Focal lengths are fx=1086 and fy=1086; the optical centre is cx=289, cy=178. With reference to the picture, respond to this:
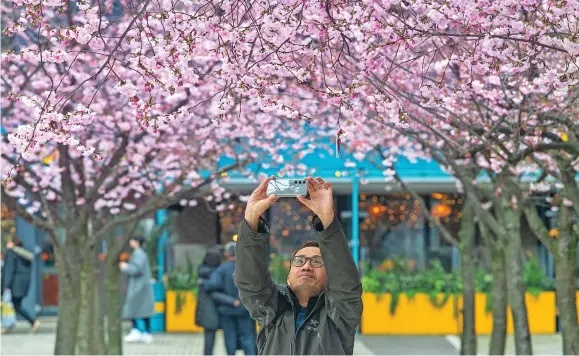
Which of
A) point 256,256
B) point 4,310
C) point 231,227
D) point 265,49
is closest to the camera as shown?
point 256,256

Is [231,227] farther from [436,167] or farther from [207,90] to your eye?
[207,90]

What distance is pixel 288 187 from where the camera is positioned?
4.62 metres

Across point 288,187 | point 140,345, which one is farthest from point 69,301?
point 288,187

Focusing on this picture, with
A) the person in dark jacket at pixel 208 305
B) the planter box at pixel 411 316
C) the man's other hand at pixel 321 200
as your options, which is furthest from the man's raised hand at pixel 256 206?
the planter box at pixel 411 316

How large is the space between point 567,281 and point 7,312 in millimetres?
11152

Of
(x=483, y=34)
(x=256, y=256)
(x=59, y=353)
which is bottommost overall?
(x=59, y=353)

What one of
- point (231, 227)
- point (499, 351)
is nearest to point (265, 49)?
point (499, 351)

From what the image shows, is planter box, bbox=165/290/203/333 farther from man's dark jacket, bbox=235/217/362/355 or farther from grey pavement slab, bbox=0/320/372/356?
man's dark jacket, bbox=235/217/362/355

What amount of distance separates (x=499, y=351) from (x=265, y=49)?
690 cm

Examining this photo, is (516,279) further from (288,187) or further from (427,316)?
(288,187)

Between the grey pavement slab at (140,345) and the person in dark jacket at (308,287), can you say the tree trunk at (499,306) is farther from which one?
the person in dark jacket at (308,287)

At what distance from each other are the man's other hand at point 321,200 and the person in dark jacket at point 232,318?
26.7 ft

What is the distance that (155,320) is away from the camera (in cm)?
1911

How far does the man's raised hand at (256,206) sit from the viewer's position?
15.3 feet
